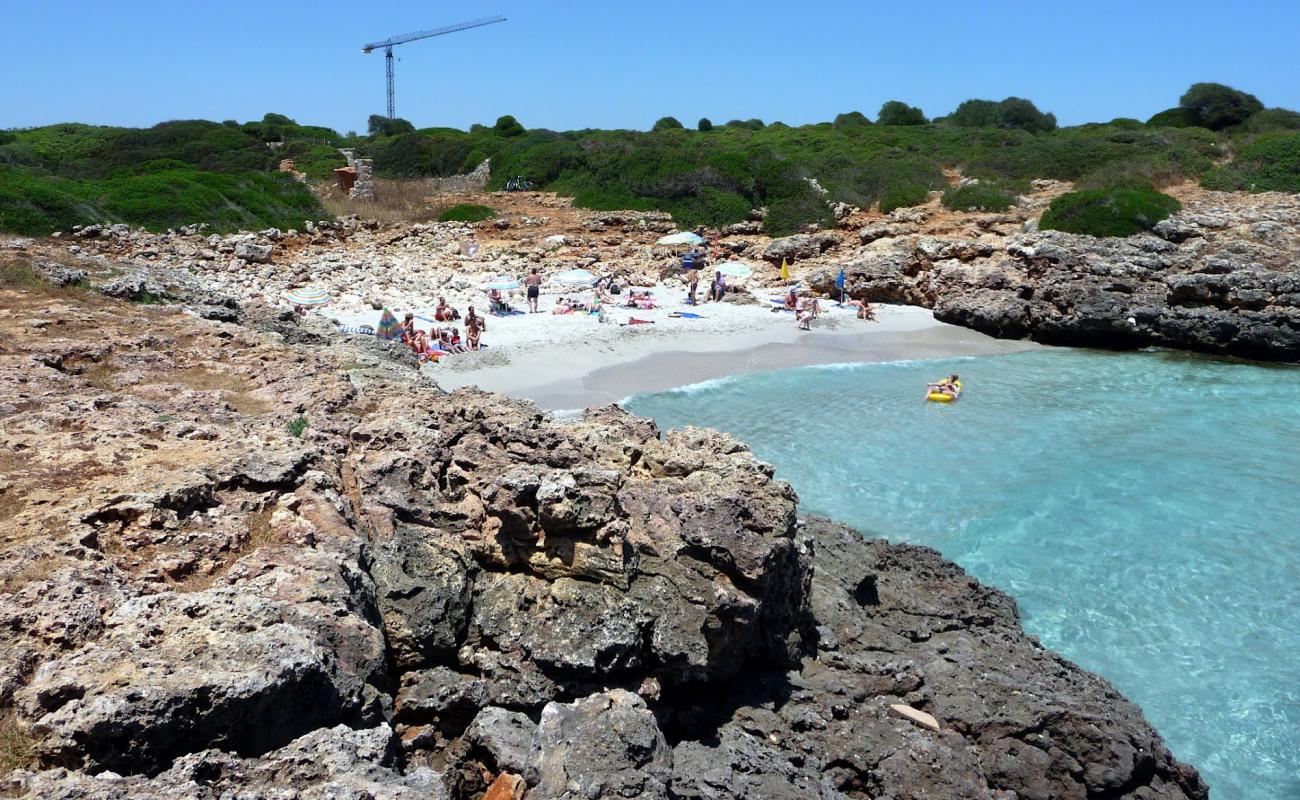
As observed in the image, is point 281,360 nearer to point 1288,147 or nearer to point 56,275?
point 56,275

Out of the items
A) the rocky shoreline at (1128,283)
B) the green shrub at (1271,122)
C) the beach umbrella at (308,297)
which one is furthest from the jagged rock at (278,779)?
the green shrub at (1271,122)

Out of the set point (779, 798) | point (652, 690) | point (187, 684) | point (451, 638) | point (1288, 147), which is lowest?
point (779, 798)

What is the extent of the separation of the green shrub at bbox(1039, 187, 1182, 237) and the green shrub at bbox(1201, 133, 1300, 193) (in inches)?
217

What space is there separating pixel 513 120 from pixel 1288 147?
46.8m

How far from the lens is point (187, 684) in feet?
11.4

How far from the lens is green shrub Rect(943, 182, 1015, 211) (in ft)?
107

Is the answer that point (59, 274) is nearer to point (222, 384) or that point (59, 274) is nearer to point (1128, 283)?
point (222, 384)

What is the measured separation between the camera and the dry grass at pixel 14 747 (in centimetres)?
320

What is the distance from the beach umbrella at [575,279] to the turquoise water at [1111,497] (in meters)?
7.98

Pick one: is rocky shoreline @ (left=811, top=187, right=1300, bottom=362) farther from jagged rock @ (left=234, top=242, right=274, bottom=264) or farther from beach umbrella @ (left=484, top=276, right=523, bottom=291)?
jagged rock @ (left=234, top=242, right=274, bottom=264)

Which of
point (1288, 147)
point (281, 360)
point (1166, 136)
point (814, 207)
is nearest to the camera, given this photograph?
point (281, 360)

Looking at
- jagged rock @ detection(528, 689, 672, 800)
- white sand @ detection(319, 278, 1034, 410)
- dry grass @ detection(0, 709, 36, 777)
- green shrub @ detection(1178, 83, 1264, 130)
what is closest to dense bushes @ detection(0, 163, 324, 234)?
white sand @ detection(319, 278, 1034, 410)

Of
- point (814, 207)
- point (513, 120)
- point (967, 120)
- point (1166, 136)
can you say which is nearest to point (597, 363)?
point (814, 207)

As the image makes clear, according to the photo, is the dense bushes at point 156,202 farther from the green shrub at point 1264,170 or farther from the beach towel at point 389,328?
the green shrub at point 1264,170
